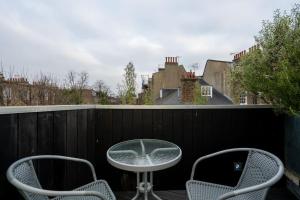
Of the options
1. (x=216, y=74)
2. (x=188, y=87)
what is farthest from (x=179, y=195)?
(x=216, y=74)

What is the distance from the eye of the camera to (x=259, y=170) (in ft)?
6.86

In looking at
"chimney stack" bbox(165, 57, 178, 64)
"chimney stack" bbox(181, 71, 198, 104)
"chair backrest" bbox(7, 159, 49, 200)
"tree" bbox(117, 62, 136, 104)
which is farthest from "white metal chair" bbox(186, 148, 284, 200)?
"chimney stack" bbox(165, 57, 178, 64)

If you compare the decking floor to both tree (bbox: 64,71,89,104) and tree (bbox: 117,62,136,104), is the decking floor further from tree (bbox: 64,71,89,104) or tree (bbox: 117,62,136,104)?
tree (bbox: 117,62,136,104)

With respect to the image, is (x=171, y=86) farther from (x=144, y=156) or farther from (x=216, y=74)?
(x=144, y=156)

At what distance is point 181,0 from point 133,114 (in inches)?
131

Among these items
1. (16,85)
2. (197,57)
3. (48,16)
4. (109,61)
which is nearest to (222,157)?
(16,85)

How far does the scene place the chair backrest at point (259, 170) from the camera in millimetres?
1827

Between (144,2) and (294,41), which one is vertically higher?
(144,2)

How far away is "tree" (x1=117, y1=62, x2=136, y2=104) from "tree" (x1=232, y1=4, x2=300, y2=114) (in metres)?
3.27

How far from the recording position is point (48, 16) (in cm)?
551

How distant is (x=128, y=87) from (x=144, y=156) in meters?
4.37

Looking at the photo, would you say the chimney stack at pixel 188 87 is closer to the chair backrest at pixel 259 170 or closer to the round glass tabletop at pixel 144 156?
the round glass tabletop at pixel 144 156

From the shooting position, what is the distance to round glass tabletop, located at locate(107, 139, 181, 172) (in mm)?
2305

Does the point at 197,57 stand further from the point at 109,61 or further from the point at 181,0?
the point at 181,0
